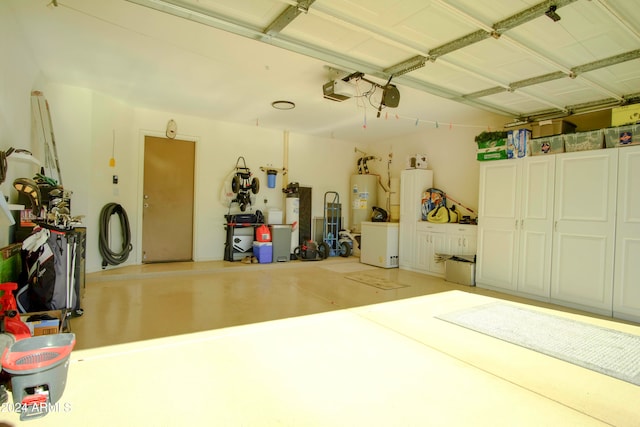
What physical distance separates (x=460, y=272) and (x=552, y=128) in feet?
8.07

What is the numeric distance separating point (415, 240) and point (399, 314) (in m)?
2.93

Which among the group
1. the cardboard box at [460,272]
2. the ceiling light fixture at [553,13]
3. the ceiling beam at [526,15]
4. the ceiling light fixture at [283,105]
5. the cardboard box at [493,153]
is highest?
the ceiling light fixture at [283,105]

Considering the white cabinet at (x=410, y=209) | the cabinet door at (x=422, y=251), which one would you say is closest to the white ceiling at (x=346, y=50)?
the white cabinet at (x=410, y=209)

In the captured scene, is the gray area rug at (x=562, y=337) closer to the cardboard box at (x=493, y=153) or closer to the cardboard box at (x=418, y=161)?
the cardboard box at (x=493, y=153)

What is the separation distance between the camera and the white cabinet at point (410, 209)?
250 inches

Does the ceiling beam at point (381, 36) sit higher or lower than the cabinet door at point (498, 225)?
higher

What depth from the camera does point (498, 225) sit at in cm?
496

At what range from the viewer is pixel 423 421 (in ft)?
5.73

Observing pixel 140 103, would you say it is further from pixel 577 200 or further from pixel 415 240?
pixel 577 200

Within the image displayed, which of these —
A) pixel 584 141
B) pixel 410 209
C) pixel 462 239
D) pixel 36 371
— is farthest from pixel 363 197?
pixel 36 371

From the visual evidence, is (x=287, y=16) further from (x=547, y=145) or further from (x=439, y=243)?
(x=439, y=243)

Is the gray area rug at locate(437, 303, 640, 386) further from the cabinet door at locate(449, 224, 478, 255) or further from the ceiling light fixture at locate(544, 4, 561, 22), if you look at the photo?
the ceiling light fixture at locate(544, 4, 561, 22)

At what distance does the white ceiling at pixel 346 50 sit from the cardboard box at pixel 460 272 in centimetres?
243

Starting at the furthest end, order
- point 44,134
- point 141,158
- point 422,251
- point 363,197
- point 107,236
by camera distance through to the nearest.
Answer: point 363,197
point 422,251
point 141,158
point 107,236
point 44,134
